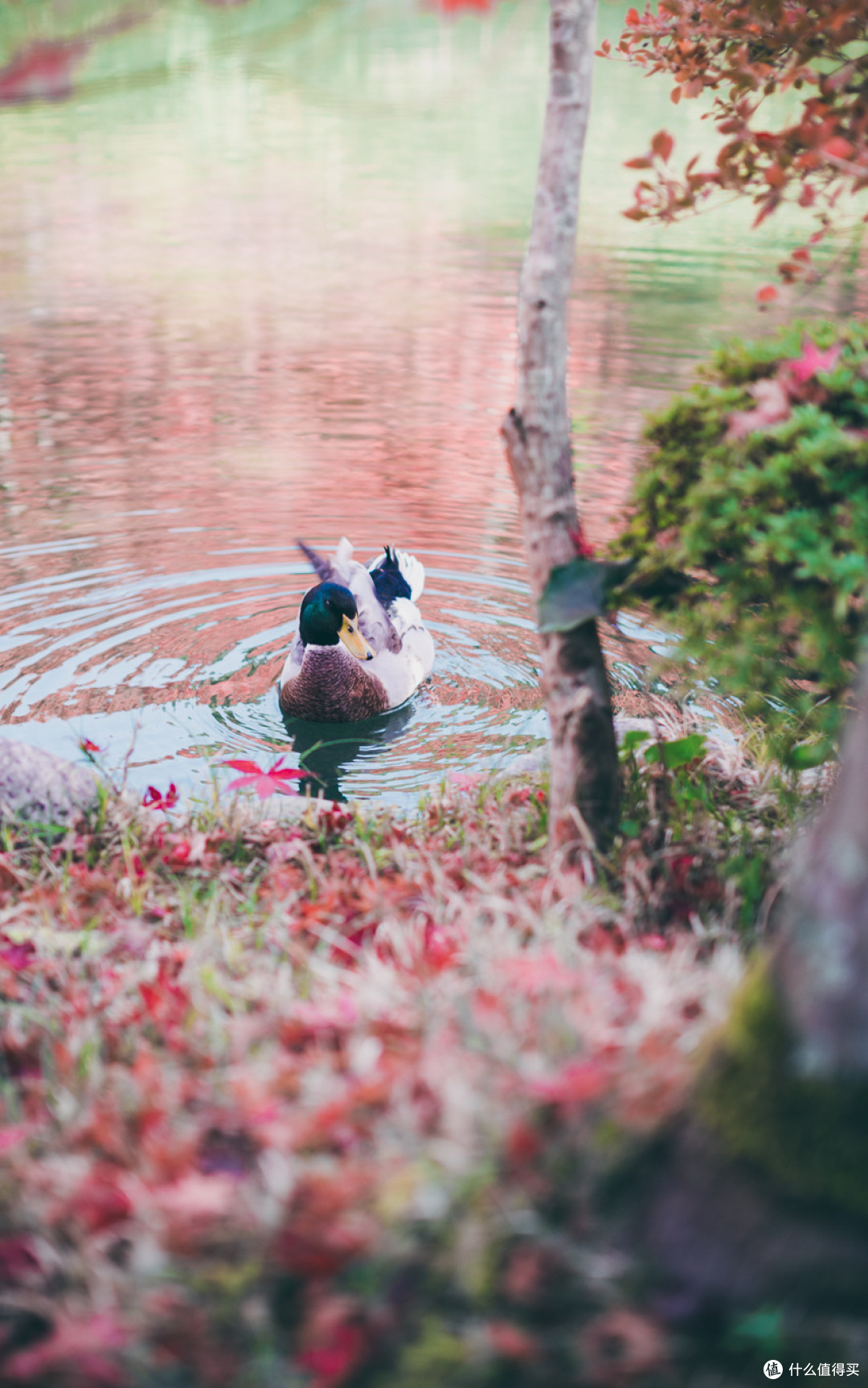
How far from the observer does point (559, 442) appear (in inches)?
124

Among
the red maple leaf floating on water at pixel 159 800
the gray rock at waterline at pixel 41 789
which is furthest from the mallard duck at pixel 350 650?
the gray rock at waterline at pixel 41 789

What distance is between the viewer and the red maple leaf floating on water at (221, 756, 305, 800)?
4363mm

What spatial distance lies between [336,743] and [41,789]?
6.06 feet

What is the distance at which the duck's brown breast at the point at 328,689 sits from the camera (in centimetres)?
575

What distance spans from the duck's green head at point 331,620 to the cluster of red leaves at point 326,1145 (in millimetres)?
3108

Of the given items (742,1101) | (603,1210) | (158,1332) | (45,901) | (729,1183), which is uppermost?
(742,1101)

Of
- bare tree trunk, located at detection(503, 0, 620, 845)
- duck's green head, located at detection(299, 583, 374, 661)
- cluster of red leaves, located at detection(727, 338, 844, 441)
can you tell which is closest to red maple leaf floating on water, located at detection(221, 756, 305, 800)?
duck's green head, located at detection(299, 583, 374, 661)

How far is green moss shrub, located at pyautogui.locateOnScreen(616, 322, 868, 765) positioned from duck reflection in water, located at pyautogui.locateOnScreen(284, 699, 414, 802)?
2550mm

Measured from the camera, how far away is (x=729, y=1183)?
1.82 m

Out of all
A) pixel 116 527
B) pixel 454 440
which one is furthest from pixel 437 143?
pixel 116 527

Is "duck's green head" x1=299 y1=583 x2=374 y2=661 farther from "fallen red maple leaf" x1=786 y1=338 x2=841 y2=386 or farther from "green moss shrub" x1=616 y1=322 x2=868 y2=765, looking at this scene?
"fallen red maple leaf" x1=786 y1=338 x2=841 y2=386

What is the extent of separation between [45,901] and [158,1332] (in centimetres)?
178

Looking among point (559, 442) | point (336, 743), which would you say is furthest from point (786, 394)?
point (336, 743)

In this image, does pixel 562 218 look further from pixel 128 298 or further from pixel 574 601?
pixel 128 298
